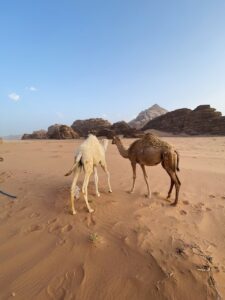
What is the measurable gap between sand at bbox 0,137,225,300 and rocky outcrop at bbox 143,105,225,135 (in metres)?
36.2

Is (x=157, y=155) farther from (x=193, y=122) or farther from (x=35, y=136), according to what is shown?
(x=193, y=122)

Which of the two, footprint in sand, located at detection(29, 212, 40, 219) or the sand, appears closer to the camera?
the sand

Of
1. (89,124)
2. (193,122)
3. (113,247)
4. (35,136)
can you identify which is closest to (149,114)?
(89,124)

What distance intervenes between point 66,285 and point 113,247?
0.94 metres

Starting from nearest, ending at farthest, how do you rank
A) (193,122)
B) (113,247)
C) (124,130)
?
1. (113,247)
2. (124,130)
3. (193,122)

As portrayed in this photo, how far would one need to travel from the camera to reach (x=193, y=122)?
41312mm

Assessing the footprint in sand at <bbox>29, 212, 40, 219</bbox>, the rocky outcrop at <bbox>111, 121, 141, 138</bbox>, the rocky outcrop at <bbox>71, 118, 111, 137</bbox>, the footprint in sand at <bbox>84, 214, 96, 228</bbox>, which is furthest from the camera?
the rocky outcrop at <bbox>71, 118, 111, 137</bbox>

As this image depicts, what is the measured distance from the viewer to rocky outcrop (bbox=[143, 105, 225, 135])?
1501 inches

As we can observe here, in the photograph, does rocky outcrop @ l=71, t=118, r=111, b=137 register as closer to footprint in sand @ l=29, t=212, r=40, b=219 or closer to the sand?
the sand

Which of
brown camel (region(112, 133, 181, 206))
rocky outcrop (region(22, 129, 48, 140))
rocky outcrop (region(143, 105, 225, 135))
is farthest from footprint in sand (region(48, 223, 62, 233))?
rocky outcrop (region(143, 105, 225, 135))

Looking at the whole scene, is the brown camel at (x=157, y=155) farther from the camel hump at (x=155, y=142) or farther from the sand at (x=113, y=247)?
the sand at (x=113, y=247)

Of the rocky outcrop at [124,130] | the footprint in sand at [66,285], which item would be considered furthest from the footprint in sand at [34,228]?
the rocky outcrop at [124,130]

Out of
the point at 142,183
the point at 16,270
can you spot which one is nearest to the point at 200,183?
the point at 142,183

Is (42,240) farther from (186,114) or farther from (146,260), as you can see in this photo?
(186,114)
